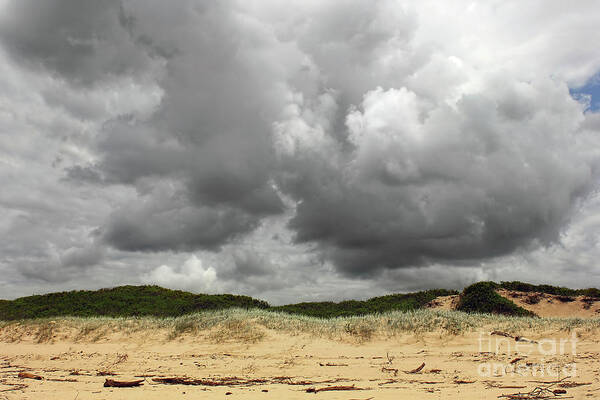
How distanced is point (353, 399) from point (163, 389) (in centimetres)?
420

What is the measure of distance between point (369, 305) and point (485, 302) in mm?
9550

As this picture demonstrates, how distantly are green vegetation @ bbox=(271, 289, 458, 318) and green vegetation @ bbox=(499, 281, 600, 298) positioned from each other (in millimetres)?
4807

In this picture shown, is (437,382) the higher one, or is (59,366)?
(437,382)

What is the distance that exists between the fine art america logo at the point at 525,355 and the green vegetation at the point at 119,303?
75.7 ft

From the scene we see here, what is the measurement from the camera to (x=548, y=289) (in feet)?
121

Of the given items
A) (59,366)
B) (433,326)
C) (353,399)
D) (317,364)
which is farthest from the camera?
(433,326)

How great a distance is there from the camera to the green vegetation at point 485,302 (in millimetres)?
30859

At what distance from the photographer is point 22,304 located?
127ft

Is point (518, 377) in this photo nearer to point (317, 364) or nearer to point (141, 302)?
point (317, 364)

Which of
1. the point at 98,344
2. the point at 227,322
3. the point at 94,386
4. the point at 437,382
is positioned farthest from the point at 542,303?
the point at 94,386

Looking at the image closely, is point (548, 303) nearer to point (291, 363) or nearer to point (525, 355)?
point (525, 355)

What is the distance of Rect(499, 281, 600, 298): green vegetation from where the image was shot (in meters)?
36.2

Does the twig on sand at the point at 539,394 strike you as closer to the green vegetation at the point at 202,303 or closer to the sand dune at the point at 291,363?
the sand dune at the point at 291,363

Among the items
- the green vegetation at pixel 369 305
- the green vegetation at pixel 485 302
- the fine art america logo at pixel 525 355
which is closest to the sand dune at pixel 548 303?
the green vegetation at pixel 485 302
